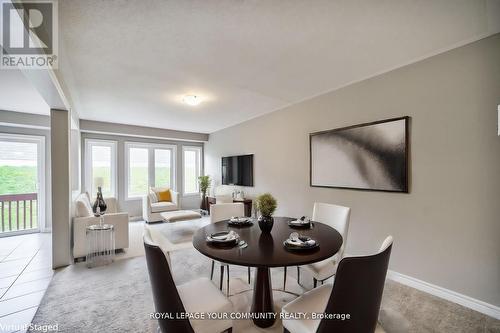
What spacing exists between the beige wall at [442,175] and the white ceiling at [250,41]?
0.79ft

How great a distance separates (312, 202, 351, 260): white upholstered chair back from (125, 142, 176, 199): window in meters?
5.33

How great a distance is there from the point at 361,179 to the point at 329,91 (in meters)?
1.43

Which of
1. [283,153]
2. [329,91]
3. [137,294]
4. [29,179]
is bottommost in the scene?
[137,294]

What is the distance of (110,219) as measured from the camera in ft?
10.7

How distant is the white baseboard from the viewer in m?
1.89

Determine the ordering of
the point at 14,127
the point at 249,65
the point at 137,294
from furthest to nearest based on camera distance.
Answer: the point at 14,127
the point at 249,65
the point at 137,294

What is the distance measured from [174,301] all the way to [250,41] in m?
2.16

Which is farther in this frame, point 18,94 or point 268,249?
point 18,94

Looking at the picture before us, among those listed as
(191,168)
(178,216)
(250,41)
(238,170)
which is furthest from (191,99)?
(191,168)

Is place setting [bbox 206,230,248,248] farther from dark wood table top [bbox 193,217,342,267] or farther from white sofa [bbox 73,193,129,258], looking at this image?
white sofa [bbox 73,193,129,258]

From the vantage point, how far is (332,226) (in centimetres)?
232

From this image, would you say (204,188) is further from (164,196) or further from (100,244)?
(100,244)

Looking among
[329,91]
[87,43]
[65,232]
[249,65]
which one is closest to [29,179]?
[65,232]

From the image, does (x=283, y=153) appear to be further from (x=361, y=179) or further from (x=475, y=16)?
(x=475, y=16)
